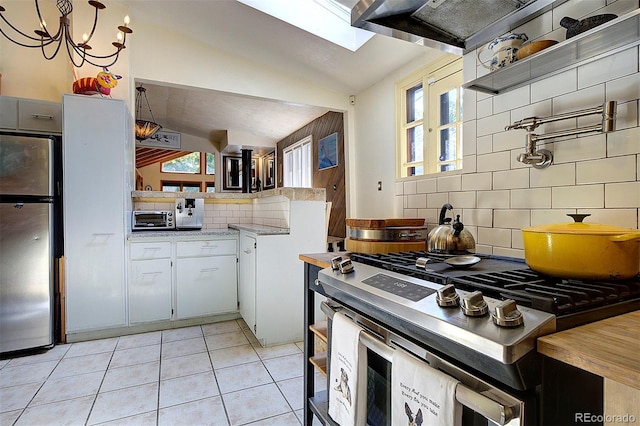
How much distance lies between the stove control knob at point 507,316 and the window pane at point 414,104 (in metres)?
2.41

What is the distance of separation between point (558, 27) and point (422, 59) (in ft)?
4.86

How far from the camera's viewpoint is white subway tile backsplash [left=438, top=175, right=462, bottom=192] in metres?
1.68

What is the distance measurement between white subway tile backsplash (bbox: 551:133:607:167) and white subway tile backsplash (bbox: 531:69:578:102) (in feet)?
0.62

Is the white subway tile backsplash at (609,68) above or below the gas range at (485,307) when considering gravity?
above

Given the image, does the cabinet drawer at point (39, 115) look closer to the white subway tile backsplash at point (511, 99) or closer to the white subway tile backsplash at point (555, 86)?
the white subway tile backsplash at point (511, 99)

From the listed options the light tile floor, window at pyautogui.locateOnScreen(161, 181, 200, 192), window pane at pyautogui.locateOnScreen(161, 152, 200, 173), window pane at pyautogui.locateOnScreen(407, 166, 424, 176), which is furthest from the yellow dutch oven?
window pane at pyautogui.locateOnScreen(161, 152, 200, 173)

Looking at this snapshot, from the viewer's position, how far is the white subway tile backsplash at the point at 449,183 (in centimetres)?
168

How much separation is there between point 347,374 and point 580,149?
3.70 ft

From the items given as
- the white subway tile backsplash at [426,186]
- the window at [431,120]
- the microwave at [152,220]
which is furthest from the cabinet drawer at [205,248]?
the white subway tile backsplash at [426,186]

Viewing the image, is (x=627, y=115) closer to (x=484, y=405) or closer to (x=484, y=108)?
(x=484, y=108)

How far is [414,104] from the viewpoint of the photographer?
2.83 meters

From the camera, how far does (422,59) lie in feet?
8.46

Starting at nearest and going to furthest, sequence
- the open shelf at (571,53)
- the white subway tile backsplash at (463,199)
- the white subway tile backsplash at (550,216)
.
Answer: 1. the open shelf at (571,53)
2. the white subway tile backsplash at (550,216)
3. the white subway tile backsplash at (463,199)

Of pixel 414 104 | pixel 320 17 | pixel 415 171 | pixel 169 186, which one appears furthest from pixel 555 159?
pixel 169 186
